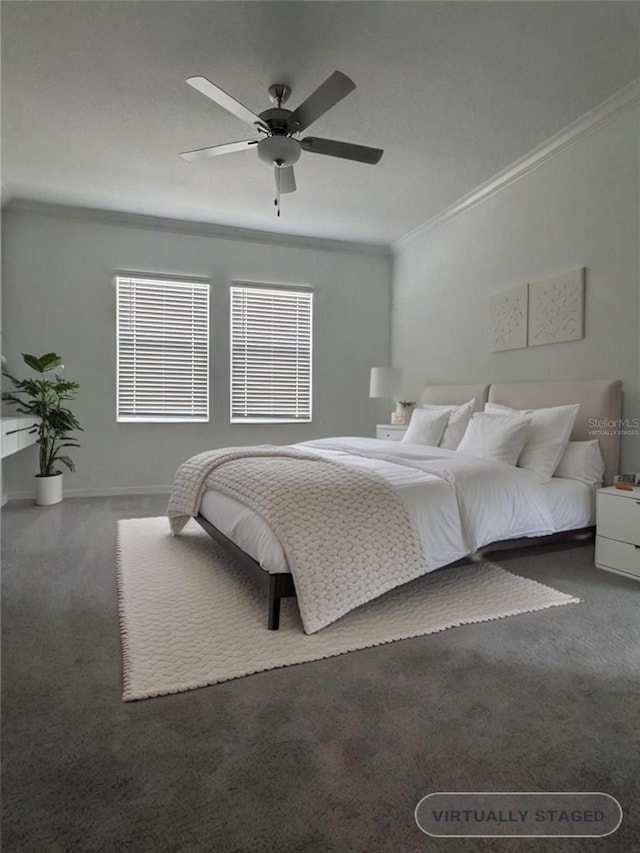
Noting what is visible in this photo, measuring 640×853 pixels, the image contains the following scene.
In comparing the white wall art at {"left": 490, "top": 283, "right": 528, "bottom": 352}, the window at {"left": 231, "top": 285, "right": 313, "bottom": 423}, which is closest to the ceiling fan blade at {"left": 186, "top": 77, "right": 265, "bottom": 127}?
the white wall art at {"left": 490, "top": 283, "right": 528, "bottom": 352}

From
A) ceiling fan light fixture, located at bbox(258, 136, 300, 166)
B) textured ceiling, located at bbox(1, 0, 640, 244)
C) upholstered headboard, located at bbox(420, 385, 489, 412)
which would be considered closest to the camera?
textured ceiling, located at bbox(1, 0, 640, 244)

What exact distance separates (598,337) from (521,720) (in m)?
2.73

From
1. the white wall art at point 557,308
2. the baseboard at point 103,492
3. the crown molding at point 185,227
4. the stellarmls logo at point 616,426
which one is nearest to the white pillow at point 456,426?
the white wall art at point 557,308

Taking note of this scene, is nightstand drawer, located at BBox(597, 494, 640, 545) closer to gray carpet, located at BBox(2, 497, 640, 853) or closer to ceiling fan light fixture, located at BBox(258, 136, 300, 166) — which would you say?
gray carpet, located at BBox(2, 497, 640, 853)

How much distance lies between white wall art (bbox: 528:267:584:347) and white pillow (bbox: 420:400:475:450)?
2.34ft

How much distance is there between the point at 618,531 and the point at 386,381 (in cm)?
305

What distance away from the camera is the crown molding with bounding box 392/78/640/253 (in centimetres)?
311

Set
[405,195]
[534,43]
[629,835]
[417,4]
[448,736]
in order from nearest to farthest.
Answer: [629,835]
[448,736]
[417,4]
[534,43]
[405,195]

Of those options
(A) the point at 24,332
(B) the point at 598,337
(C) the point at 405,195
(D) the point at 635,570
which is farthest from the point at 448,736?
(A) the point at 24,332

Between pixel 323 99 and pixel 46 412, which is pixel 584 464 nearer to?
pixel 323 99

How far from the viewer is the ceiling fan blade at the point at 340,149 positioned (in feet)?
9.45

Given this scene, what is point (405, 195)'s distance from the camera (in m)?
4.62

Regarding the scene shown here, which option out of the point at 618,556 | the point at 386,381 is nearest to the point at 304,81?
the point at 386,381

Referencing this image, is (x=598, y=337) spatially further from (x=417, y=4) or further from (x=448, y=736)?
(x=448, y=736)
